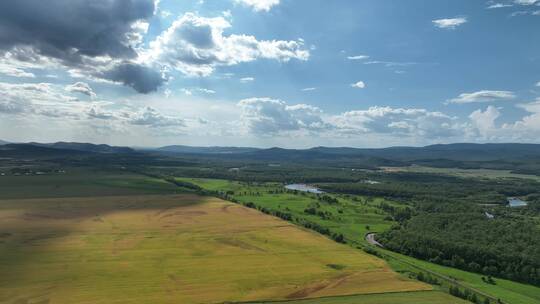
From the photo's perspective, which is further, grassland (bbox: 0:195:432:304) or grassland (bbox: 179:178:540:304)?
grassland (bbox: 179:178:540:304)

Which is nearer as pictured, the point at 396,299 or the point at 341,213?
the point at 396,299

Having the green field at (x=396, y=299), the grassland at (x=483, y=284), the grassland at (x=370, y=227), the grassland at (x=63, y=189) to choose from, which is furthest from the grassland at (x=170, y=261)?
the grassland at (x=63, y=189)

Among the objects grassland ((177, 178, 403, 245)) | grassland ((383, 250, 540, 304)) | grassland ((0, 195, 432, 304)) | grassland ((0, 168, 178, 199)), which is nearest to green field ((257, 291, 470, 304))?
grassland ((0, 195, 432, 304))

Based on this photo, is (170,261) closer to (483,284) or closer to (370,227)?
(483,284)

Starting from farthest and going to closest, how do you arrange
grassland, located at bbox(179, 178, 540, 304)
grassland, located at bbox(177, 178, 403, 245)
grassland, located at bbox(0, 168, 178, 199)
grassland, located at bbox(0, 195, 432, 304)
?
grassland, located at bbox(0, 168, 178, 199) → grassland, located at bbox(177, 178, 403, 245) → grassland, located at bbox(179, 178, 540, 304) → grassland, located at bbox(0, 195, 432, 304)

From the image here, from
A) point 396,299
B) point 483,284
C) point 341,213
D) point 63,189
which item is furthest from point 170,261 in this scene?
point 63,189

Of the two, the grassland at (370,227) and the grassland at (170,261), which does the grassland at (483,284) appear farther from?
the grassland at (170,261)

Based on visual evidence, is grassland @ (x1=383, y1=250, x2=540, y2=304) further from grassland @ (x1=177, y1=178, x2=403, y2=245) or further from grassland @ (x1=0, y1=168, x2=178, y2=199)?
grassland @ (x1=0, y1=168, x2=178, y2=199)

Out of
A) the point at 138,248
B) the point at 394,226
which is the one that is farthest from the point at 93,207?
the point at 394,226
